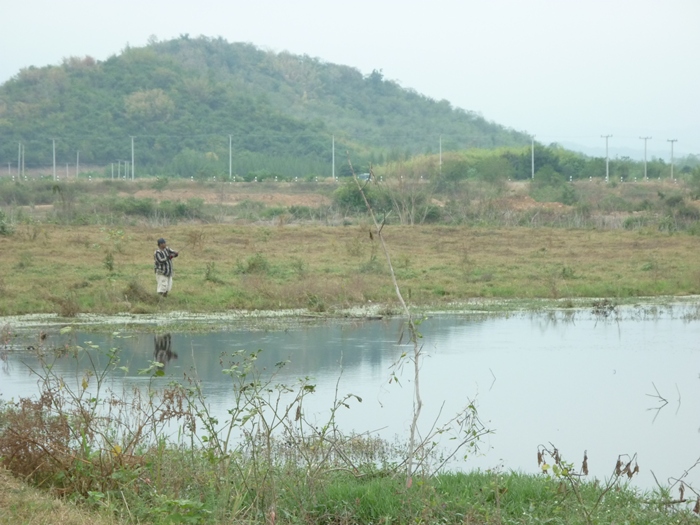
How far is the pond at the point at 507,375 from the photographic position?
29.7 feet

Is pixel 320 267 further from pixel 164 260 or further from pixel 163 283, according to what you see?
pixel 164 260

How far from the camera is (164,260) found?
61.0ft

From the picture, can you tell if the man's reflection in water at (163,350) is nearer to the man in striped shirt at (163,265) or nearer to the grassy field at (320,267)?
the man in striped shirt at (163,265)

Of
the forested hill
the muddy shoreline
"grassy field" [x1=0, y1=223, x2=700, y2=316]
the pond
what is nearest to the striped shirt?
"grassy field" [x1=0, y1=223, x2=700, y2=316]

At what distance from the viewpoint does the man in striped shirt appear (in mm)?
18500

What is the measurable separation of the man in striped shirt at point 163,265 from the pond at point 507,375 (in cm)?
303

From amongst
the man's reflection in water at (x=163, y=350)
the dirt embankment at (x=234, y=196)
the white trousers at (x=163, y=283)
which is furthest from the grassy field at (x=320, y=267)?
the dirt embankment at (x=234, y=196)

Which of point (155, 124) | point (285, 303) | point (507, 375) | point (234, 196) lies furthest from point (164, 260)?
point (155, 124)

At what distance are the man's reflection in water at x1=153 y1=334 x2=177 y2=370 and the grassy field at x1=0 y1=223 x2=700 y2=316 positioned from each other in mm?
3619

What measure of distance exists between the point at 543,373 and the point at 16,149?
83129mm

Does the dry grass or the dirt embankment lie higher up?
the dirt embankment

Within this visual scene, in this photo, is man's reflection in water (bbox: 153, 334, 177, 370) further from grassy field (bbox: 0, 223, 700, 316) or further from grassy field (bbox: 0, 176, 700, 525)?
grassy field (bbox: 0, 223, 700, 316)

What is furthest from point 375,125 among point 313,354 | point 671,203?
point 313,354

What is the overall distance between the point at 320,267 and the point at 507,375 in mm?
13620
